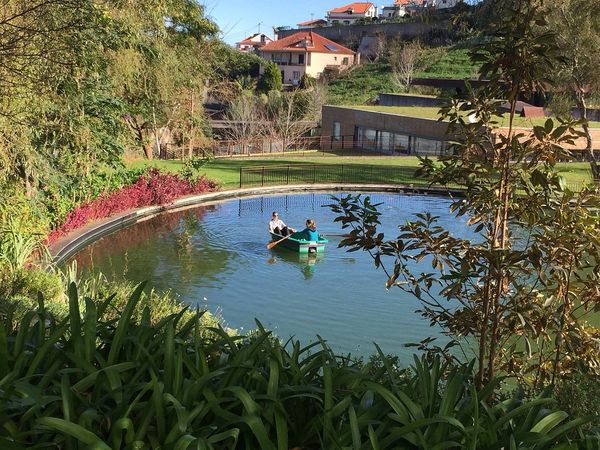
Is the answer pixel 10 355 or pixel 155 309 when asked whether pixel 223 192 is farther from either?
pixel 10 355

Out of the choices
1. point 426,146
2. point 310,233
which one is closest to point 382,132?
point 426,146

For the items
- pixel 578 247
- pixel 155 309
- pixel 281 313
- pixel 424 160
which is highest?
pixel 424 160

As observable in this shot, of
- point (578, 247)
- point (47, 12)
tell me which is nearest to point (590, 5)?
point (47, 12)

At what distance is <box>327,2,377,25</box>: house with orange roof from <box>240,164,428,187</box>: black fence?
295 feet

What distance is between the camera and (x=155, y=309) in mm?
8734

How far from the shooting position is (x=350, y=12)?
394ft

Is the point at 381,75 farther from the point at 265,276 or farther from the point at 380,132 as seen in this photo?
the point at 265,276

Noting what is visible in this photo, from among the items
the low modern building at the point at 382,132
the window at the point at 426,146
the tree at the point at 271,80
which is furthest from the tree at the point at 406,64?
the window at the point at 426,146

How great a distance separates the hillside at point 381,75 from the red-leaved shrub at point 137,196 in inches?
1584

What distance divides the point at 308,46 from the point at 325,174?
52.2 meters

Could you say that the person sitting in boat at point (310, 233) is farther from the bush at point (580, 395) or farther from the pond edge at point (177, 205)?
the bush at point (580, 395)

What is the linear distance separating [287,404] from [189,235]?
16.6 metres

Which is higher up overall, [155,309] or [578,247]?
[578,247]

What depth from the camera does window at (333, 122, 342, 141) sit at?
146 feet
